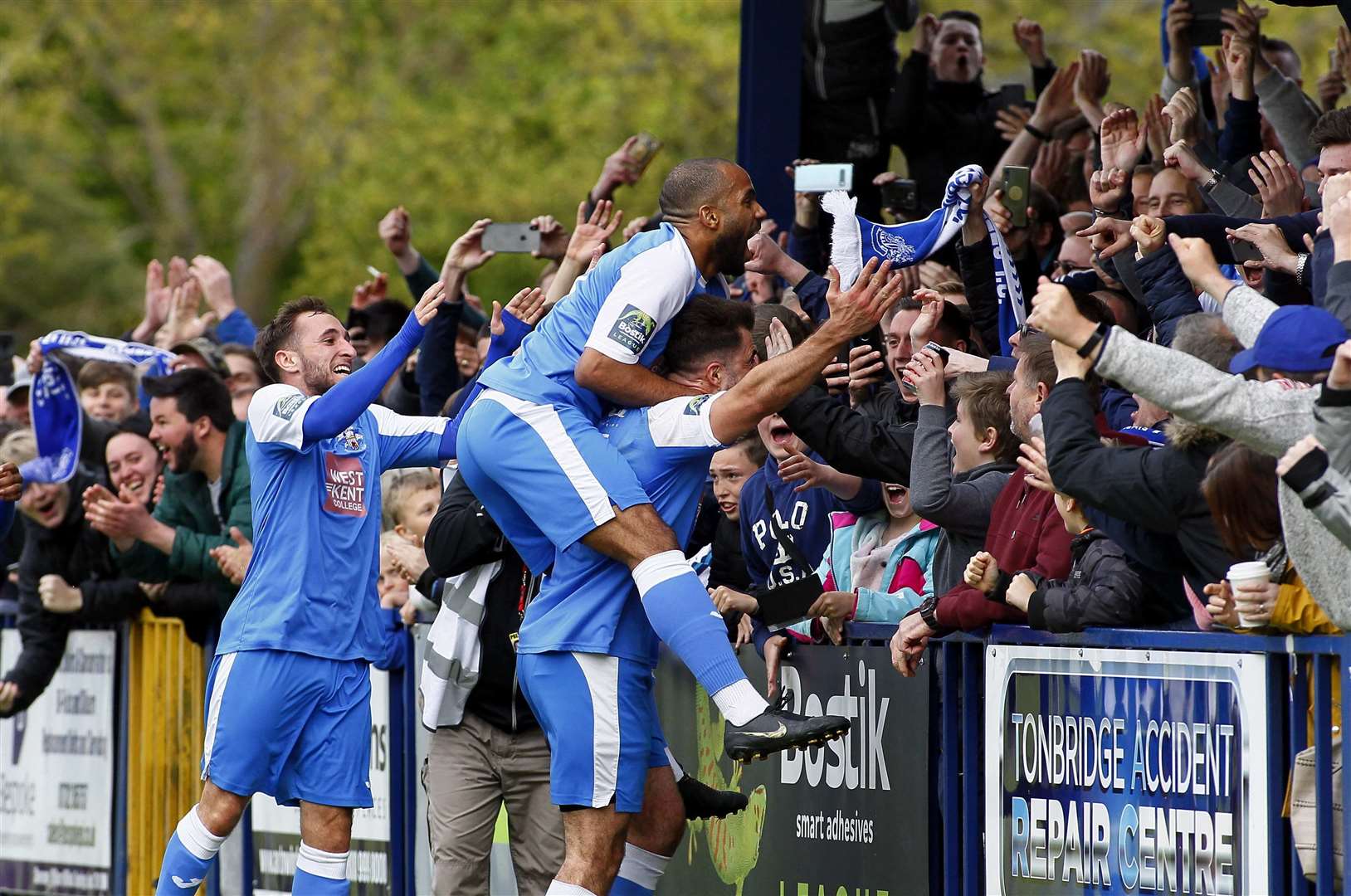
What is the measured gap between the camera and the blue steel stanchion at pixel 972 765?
6.86m

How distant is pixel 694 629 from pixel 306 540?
6.53ft

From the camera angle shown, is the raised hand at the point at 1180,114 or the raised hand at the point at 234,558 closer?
the raised hand at the point at 1180,114

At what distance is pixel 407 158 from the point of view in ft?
113

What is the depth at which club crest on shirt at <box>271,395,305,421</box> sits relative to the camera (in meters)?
7.49

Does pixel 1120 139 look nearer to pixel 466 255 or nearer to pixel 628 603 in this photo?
pixel 466 255

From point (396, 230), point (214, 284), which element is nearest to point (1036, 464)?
point (396, 230)

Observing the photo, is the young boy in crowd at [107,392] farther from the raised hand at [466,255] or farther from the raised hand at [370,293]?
the raised hand at [466,255]

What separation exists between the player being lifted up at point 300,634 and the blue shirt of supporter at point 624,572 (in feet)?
3.88

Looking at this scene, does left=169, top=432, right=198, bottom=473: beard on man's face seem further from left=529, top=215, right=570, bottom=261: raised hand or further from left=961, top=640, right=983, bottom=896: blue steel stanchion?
left=961, top=640, right=983, bottom=896: blue steel stanchion

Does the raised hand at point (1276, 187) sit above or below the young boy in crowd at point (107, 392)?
below

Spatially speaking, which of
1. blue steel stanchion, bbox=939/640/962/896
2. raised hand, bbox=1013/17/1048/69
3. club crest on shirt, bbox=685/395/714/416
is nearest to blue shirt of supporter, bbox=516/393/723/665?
club crest on shirt, bbox=685/395/714/416

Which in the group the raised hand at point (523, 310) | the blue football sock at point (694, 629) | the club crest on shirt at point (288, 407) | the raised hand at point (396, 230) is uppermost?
the raised hand at point (396, 230)

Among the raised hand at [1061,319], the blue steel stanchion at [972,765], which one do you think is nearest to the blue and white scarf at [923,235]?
the blue steel stanchion at [972,765]

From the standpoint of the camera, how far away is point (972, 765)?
6.89 metres
